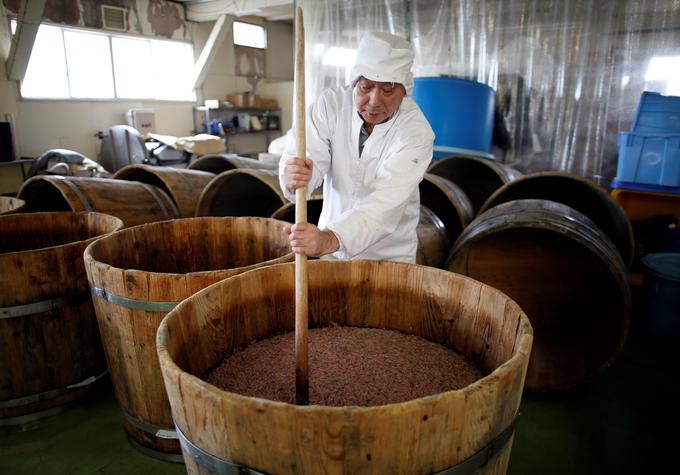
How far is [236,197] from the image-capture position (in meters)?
3.96

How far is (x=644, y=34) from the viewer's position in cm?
482

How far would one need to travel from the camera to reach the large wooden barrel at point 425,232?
2.95 meters

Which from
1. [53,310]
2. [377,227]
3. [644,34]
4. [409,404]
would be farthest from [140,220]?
[644,34]

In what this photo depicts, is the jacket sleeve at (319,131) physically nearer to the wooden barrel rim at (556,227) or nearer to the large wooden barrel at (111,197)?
the wooden barrel rim at (556,227)

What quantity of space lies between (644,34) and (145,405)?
5.88m

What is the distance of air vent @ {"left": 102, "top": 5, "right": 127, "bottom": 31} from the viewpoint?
8.18m

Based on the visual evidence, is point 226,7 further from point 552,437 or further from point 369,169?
point 552,437

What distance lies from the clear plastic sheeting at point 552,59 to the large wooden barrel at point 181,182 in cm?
355

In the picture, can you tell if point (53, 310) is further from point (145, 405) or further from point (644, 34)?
point (644, 34)

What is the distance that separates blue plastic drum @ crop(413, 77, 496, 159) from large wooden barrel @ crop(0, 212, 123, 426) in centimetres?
379

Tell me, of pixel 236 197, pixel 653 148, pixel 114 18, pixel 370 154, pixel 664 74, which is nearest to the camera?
A: pixel 370 154

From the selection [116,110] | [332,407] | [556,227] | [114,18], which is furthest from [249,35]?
[332,407]

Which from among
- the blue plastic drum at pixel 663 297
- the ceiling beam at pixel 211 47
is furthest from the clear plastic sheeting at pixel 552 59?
the ceiling beam at pixel 211 47

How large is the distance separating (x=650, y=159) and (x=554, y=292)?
70.5 inches
